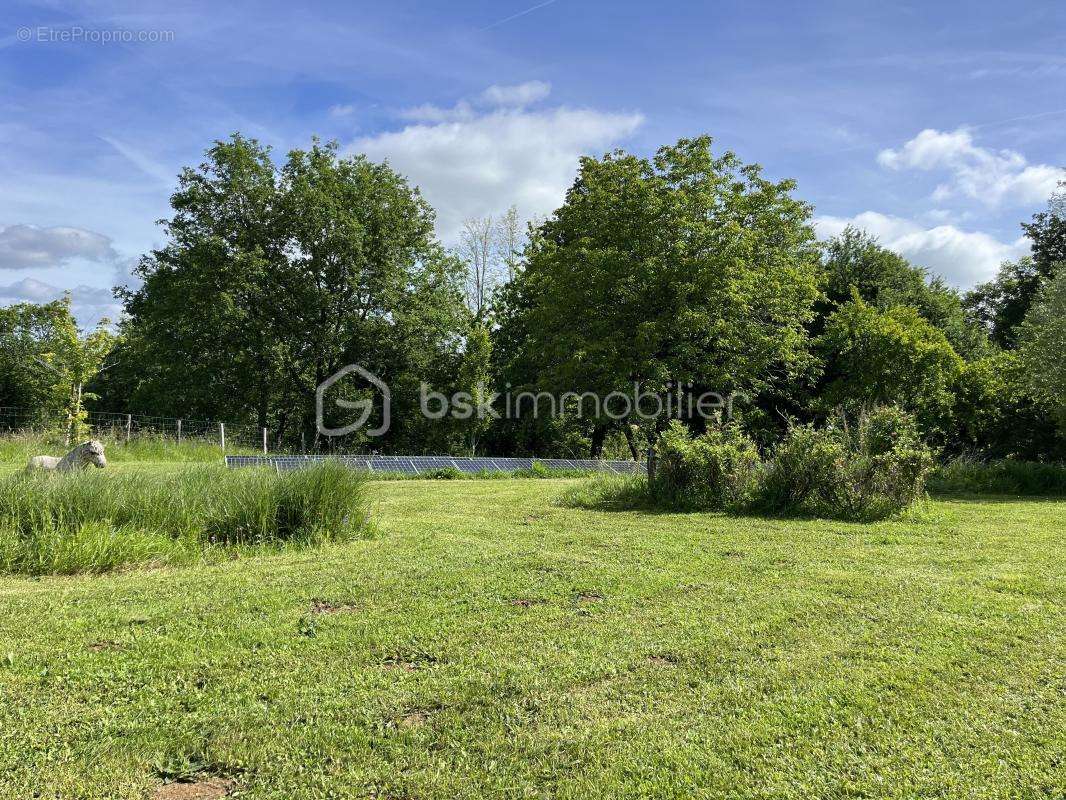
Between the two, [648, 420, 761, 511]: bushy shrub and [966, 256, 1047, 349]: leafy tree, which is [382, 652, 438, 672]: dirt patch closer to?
[648, 420, 761, 511]: bushy shrub

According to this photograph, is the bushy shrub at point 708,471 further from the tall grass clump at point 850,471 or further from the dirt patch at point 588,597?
the dirt patch at point 588,597

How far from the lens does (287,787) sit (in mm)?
2346

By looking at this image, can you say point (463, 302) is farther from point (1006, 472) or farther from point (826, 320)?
point (1006, 472)

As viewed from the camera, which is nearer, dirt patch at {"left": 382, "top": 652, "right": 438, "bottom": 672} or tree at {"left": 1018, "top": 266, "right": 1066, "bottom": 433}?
dirt patch at {"left": 382, "top": 652, "right": 438, "bottom": 672}

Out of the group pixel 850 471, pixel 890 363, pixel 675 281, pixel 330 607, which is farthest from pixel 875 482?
pixel 890 363

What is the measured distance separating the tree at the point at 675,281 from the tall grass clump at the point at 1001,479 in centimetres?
588

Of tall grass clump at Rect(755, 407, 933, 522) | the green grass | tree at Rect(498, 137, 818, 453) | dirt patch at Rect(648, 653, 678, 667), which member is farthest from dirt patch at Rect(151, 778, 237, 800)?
tree at Rect(498, 137, 818, 453)

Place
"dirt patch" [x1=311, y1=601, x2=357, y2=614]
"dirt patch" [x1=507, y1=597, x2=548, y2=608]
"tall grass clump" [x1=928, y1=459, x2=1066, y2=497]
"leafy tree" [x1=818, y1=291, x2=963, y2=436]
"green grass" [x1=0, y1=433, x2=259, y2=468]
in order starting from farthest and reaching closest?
"leafy tree" [x1=818, y1=291, x2=963, y2=436] < "green grass" [x1=0, y1=433, x2=259, y2=468] < "tall grass clump" [x1=928, y1=459, x2=1066, y2=497] < "dirt patch" [x1=507, y1=597, x2=548, y2=608] < "dirt patch" [x1=311, y1=601, x2=357, y2=614]

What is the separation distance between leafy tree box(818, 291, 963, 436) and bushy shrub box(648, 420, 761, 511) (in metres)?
7.99

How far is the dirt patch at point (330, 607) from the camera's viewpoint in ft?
14.3

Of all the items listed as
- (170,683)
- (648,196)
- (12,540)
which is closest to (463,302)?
(648,196)

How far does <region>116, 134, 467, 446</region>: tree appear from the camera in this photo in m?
26.5

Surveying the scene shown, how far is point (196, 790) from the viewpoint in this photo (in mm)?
2340

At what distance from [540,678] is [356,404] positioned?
93.2ft
